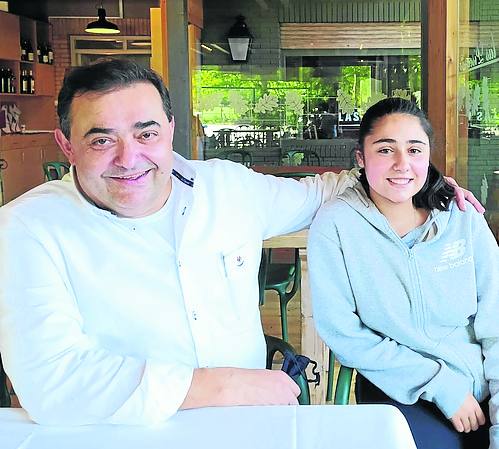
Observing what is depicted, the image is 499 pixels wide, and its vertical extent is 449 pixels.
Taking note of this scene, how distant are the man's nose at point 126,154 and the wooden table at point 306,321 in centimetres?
102

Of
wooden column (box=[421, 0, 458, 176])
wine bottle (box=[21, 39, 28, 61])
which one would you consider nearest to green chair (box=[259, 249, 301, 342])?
wooden column (box=[421, 0, 458, 176])

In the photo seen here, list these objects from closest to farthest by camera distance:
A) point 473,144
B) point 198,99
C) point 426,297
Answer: point 426,297 → point 473,144 → point 198,99

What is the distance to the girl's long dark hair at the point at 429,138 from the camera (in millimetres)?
1636

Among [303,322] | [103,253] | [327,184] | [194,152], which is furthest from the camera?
[194,152]

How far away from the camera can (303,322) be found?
2.50 metres

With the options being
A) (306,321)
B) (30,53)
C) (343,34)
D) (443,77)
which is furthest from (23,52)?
(306,321)

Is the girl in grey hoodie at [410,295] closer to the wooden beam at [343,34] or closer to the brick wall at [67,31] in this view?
the wooden beam at [343,34]

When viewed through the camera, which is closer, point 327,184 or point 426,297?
point 426,297

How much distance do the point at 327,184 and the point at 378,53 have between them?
7.59m

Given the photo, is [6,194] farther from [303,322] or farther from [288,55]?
[303,322]

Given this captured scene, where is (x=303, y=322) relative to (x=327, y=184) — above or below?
below

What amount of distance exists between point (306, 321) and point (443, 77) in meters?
1.53

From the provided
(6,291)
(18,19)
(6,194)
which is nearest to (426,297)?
(6,291)

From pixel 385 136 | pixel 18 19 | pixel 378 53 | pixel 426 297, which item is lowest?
pixel 426 297
